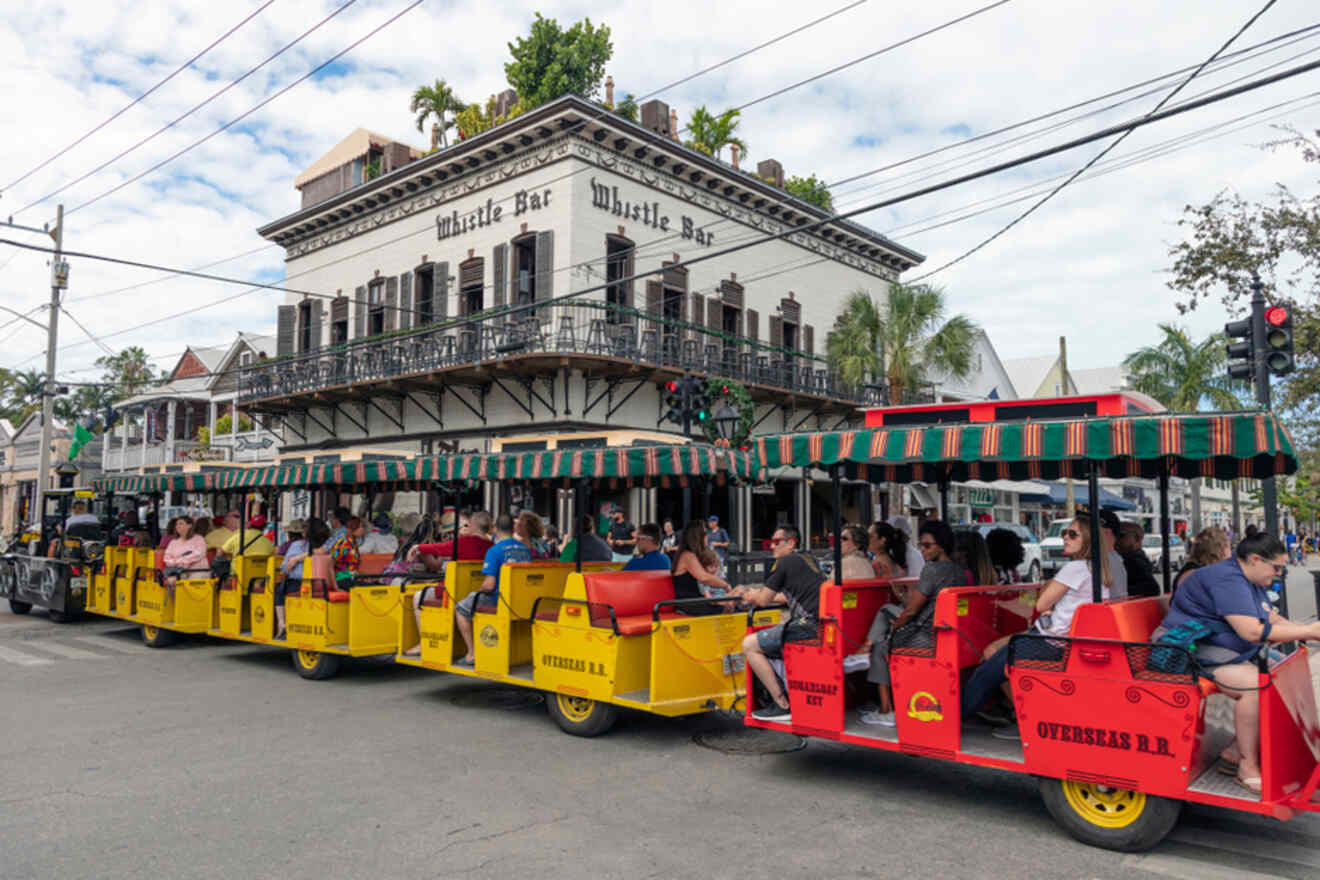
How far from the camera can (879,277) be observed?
3238 centimetres

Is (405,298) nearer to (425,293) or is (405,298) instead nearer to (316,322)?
(425,293)

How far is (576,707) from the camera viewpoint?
8.03 meters

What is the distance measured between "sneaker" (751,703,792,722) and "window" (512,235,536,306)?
16.8 m

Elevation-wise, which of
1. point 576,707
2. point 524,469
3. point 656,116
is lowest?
point 576,707

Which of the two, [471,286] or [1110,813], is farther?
[471,286]

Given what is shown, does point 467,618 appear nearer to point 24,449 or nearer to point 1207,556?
point 1207,556

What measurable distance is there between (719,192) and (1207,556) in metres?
20.0

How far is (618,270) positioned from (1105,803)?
19.5m

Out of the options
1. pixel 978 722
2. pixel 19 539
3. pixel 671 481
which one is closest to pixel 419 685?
pixel 671 481

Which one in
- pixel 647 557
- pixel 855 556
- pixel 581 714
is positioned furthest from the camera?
pixel 647 557

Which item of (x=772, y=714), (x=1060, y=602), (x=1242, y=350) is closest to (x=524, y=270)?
(x=1242, y=350)

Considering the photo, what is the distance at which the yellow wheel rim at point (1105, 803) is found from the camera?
205 inches

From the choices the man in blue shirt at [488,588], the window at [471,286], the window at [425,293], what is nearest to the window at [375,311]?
the window at [425,293]

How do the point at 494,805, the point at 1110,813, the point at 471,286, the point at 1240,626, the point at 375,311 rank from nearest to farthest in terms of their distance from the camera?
the point at 1240,626 → the point at 1110,813 → the point at 494,805 → the point at 471,286 → the point at 375,311
